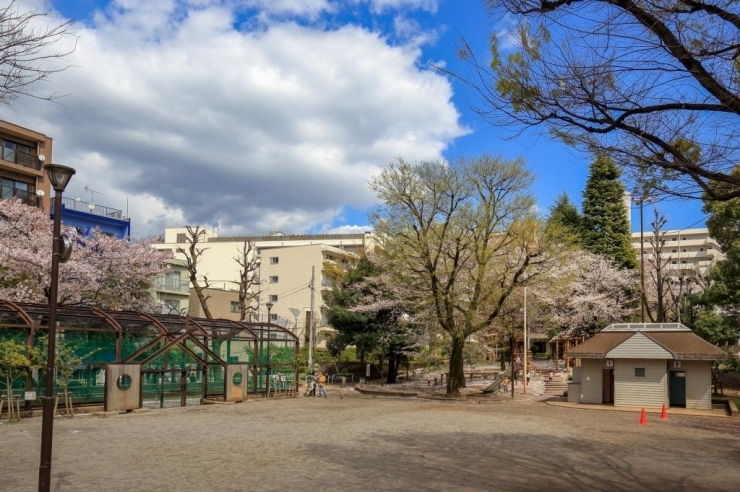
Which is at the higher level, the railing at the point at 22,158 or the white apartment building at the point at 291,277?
the railing at the point at 22,158

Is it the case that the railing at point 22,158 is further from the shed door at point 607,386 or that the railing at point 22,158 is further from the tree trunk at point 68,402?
the shed door at point 607,386

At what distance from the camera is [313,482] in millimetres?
10039

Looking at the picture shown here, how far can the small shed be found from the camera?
85.5 ft

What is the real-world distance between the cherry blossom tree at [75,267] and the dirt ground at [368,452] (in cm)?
1096

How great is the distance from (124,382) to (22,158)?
80.1ft

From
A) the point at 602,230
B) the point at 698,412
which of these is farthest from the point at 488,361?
the point at 698,412

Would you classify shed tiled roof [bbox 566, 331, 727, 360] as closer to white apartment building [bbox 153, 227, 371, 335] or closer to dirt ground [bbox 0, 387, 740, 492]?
dirt ground [bbox 0, 387, 740, 492]

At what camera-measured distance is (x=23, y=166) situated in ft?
124

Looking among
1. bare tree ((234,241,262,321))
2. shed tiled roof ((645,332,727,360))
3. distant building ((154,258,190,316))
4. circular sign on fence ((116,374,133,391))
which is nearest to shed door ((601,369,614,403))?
shed tiled roof ((645,332,727,360))

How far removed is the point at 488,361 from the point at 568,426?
3585cm

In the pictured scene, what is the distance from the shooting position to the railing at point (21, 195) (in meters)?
36.5

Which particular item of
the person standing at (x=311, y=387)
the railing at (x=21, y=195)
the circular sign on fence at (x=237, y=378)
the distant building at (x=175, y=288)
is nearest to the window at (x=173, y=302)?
the distant building at (x=175, y=288)

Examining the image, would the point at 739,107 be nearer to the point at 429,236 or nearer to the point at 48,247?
the point at 429,236

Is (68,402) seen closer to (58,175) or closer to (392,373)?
(58,175)
